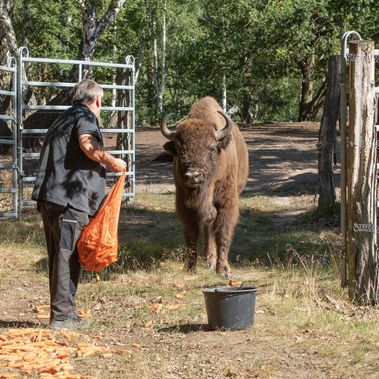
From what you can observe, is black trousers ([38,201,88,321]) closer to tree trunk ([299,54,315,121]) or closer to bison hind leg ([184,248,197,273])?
bison hind leg ([184,248,197,273])

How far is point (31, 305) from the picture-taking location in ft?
28.6

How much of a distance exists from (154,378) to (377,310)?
2.82 meters

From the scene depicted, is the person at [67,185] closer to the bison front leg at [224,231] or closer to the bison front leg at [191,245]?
the bison front leg at [191,245]

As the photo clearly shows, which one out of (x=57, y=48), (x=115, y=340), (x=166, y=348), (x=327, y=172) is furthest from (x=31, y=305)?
(x=57, y=48)

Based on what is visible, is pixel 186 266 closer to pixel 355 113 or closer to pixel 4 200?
pixel 355 113

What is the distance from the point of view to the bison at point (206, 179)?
378 inches

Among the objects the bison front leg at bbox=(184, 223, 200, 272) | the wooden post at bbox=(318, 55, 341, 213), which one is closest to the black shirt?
the bison front leg at bbox=(184, 223, 200, 272)

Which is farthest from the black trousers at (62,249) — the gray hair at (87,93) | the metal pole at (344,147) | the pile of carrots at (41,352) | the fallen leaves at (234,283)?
the metal pole at (344,147)

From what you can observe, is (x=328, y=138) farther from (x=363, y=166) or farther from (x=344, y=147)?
(x=363, y=166)

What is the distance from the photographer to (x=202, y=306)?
27.2 ft

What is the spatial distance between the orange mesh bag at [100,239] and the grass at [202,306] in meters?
0.66

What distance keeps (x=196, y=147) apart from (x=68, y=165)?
2.54 meters

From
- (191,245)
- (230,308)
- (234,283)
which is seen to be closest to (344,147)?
(234,283)

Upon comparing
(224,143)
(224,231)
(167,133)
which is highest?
(167,133)
